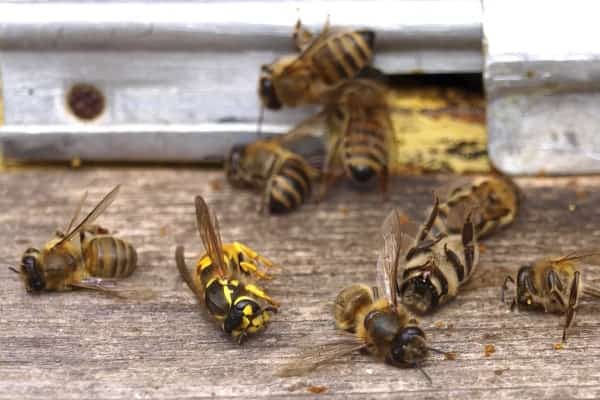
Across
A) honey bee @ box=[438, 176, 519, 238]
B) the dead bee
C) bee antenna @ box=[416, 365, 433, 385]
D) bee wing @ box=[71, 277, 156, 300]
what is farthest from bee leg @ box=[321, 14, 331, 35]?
bee antenna @ box=[416, 365, 433, 385]

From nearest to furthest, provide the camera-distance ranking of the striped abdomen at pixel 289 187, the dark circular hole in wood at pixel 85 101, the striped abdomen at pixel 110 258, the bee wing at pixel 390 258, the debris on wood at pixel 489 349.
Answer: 1. the debris on wood at pixel 489 349
2. the bee wing at pixel 390 258
3. the striped abdomen at pixel 110 258
4. the striped abdomen at pixel 289 187
5. the dark circular hole in wood at pixel 85 101

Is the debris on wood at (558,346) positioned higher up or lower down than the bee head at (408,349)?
lower down

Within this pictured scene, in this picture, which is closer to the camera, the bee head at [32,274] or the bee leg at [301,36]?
the bee head at [32,274]

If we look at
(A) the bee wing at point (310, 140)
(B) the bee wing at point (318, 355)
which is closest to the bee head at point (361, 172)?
(A) the bee wing at point (310, 140)

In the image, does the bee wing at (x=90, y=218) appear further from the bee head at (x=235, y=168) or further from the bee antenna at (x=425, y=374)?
the bee antenna at (x=425, y=374)

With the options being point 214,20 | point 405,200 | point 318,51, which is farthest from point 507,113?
point 214,20

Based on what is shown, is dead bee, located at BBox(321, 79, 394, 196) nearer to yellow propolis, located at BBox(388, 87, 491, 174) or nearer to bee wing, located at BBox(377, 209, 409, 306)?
yellow propolis, located at BBox(388, 87, 491, 174)

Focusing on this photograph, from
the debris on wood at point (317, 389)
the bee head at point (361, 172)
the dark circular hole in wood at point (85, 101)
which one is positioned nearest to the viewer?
the debris on wood at point (317, 389)

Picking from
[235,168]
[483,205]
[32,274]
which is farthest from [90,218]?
[483,205]

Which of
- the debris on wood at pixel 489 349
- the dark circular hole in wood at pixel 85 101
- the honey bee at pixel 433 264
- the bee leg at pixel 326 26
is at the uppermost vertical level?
the bee leg at pixel 326 26
